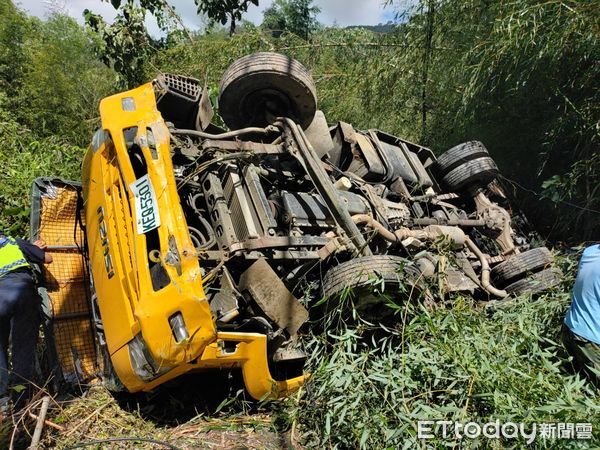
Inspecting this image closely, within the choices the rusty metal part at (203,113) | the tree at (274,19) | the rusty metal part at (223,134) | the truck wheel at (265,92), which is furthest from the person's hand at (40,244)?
the tree at (274,19)

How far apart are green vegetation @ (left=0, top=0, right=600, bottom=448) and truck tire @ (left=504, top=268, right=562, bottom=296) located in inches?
6.6

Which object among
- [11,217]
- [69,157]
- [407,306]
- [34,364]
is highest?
[69,157]

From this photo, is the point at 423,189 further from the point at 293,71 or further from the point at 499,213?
the point at 293,71

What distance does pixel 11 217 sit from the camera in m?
4.36

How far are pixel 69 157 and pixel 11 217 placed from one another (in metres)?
1.26

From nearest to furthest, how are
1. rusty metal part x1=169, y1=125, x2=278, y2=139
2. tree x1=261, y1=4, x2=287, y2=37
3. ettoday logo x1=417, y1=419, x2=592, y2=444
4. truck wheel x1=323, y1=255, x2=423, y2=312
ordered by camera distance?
ettoday logo x1=417, y1=419, x2=592, y2=444, truck wheel x1=323, y1=255, x2=423, y2=312, rusty metal part x1=169, y1=125, x2=278, y2=139, tree x1=261, y1=4, x2=287, y2=37


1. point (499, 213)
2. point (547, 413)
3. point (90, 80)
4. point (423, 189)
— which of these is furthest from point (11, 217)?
point (90, 80)

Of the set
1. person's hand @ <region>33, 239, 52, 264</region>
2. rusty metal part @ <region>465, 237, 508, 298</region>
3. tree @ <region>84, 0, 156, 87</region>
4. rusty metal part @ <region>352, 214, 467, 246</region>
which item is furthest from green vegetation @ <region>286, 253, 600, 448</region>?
tree @ <region>84, 0, 156, 87</region>

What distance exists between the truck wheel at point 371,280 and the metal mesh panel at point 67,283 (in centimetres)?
180

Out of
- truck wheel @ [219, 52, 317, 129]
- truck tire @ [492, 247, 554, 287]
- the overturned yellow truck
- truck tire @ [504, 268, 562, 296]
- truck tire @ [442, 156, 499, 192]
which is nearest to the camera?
the overturned yellow truck

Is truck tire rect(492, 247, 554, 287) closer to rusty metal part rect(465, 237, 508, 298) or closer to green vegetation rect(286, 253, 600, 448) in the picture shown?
rusty metal part rect(465, 237, 508, 298)

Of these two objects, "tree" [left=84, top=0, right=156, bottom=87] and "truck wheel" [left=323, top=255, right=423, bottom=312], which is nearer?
"truck wheel" [left=323, top=255, right=423, bottom=312]

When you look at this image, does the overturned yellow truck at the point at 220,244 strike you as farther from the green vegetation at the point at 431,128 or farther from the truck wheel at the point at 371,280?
the green vegetation at the point at 431,128

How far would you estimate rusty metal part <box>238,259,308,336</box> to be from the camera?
2686mm
